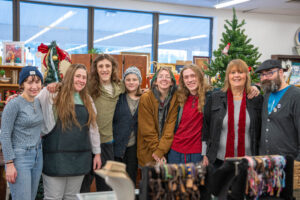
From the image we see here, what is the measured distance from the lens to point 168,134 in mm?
2623

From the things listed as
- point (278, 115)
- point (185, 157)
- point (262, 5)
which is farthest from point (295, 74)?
point (185, 157)

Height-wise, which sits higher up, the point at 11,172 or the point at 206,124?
the point at 206,124

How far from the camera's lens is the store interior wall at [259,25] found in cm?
760

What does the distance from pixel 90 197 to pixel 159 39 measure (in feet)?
21.7

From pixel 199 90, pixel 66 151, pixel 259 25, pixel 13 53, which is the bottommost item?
pixel 66 151

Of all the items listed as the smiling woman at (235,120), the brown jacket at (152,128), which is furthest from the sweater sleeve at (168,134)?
the smiling woman at (235,120)

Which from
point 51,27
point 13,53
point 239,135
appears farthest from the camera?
point 51,27

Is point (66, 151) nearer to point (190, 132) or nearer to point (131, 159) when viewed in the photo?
point (131, 159)

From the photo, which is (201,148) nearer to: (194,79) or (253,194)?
(194,79)

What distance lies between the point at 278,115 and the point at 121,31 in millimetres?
6000

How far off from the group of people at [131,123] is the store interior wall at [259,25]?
204 inches

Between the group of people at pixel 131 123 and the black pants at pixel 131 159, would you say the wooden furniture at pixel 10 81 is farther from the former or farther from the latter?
the black pants at pixel 131 159

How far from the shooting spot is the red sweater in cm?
256

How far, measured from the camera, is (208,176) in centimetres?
A: 152
